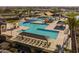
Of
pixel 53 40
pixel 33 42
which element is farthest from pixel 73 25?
pixel 33 42

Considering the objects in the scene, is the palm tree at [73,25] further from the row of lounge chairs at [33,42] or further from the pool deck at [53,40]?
the row of lounge chairs at [33,42]

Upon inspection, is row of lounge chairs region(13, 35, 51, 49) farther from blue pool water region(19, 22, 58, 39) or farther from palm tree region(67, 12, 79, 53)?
palm tree region(67, 12, 79, 53)

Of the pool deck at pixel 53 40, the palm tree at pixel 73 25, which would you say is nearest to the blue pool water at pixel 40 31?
the pool deck at pixel 53 40

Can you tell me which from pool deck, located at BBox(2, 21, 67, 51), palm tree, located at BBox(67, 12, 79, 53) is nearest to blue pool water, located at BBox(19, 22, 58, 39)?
pool deck, located at BBox(2, 21, 67, 51)

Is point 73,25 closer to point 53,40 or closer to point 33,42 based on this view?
point 53,40

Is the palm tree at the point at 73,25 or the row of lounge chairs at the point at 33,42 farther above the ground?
the palm tree at the point at 73,25

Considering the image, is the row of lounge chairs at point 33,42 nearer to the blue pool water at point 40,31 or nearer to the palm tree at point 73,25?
the blue pool water at point 40,31

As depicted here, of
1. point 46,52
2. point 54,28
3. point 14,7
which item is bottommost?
point 46,52

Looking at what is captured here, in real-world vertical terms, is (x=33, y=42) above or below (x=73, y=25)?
below

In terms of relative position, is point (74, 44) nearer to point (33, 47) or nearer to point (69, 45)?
point (69, 45)
